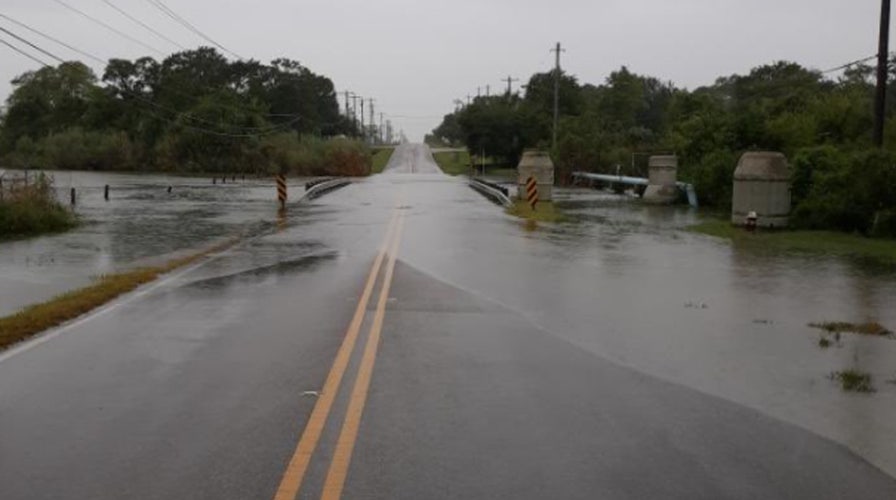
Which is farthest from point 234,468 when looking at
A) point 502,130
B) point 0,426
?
point 502,130

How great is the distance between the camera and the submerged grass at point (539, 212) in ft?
95.6

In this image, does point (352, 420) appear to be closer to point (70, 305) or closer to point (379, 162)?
point (70, 305)

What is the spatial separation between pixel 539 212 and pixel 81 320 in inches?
865

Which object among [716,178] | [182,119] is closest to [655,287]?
[716,178]

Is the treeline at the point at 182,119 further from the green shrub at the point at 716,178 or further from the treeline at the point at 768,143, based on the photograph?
the green shrub at the point at 716,178

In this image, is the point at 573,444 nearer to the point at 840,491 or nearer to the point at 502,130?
the point at 840,491

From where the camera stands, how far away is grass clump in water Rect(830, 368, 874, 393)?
8016mm

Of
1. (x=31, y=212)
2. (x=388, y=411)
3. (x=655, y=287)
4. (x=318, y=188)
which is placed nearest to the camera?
(x=388, y=411)

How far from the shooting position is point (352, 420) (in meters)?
6.73

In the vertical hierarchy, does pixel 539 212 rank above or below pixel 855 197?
below

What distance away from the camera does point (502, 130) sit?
290 feet

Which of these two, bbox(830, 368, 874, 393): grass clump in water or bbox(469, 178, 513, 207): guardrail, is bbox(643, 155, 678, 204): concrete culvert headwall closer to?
bbox(469, 178, 513, 207): guardrail

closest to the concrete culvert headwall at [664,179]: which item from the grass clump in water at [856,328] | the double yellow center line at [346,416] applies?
the grass clump in water at [856,328]

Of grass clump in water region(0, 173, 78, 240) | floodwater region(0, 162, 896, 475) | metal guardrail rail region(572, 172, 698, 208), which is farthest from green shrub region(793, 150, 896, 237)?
grass clump in water region(0, 173, 78, 240)
